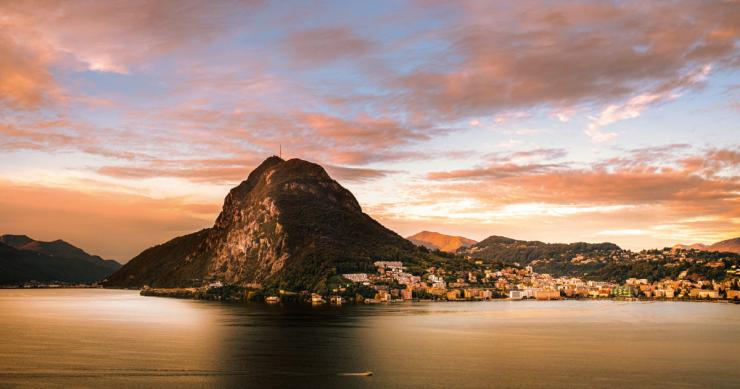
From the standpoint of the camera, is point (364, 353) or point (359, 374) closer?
point (359, 374)

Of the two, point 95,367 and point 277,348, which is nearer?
point 95,367

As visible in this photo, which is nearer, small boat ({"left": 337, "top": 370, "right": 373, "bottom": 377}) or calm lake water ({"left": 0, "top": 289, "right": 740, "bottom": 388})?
calm lake water ({"left": 0, "top": 289, "right": 740, "bottom": 388})

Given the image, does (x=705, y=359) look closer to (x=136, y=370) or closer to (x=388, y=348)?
(x=388, y=348)

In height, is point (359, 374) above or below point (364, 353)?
below

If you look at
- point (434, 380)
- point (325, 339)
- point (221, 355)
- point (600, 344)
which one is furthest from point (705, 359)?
point (221, 355)

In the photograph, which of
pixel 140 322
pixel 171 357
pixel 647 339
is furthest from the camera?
pixel 140 322

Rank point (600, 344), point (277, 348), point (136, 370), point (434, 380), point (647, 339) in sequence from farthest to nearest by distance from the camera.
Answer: point (647, 339)
point (600, 344)
point (277, 348)
point (136, 370)
point (434, 380)

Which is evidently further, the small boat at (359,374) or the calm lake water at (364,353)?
the small boat at (359,374)
